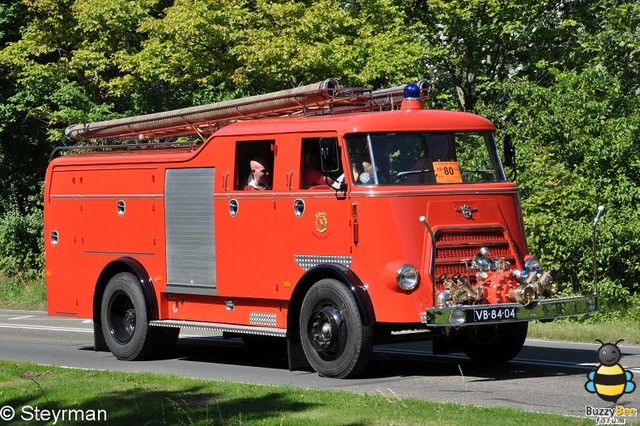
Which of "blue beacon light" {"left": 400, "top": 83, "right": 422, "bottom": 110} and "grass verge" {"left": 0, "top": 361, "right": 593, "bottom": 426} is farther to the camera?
"blue beacon light" {"left": 400, "top": 83, "right": 422, "bottom": 110}

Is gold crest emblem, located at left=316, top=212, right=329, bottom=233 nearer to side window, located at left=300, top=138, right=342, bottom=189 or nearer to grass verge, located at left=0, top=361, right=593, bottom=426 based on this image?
side window, located at left=300, top=138, right=342, bottom=189

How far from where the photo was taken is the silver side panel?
15.7 metres

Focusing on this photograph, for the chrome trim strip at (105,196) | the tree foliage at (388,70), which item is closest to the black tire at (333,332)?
the chrome trim strip at (105,196)

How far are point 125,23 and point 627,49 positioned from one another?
42.5ft

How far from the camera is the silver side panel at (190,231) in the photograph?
619 inches

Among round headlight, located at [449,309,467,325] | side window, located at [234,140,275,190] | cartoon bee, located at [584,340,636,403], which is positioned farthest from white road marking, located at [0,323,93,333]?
cartoon bee, located at [584,340,636,403]

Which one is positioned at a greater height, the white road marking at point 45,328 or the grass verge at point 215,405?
the white road marking at point 45,328

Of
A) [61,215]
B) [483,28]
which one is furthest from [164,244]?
[483,28]

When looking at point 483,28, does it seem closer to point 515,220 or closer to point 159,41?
point 159,41

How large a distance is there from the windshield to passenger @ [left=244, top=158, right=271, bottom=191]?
1.52 meters

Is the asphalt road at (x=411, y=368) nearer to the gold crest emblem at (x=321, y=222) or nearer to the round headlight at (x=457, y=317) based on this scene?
the round headlight at (x=457, y=317)

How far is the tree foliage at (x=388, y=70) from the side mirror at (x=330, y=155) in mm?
11203

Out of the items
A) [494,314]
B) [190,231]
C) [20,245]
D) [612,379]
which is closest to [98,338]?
[190,231]

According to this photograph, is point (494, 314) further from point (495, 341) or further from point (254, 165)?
point (254, 165)
